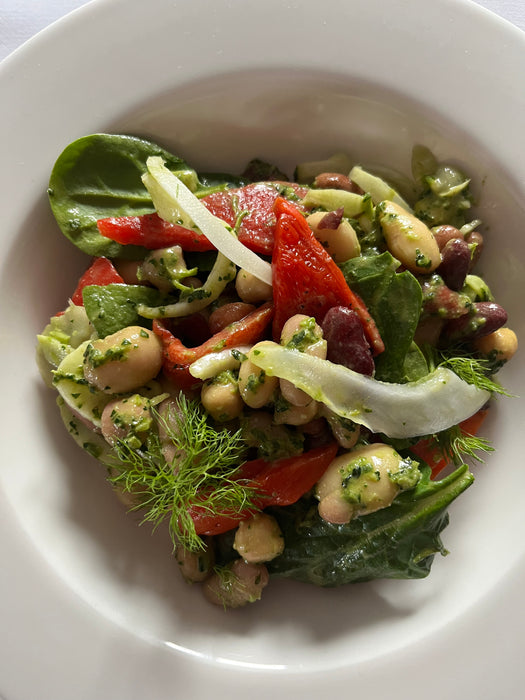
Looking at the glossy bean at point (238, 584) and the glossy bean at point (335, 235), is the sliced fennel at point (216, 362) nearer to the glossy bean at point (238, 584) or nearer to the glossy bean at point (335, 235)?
the glossy bean at point (335, 235)

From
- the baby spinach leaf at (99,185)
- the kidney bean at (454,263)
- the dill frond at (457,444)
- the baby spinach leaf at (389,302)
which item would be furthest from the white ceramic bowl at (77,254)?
the baby spinach leaf at (389,302)

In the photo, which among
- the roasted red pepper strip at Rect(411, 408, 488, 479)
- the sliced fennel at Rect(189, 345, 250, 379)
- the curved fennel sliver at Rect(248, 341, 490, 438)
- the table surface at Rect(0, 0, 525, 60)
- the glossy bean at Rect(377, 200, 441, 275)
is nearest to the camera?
the curved fennel sliver at Rect(248, 341, 490, 438)

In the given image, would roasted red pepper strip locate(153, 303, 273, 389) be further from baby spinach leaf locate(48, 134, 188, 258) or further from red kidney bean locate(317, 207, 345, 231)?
baby spinach leaf locate(48, 134, 188, 258)

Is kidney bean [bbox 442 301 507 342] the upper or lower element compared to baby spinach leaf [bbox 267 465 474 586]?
upper

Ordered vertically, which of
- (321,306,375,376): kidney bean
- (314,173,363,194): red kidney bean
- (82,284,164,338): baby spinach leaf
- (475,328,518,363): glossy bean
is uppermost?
(314,173,363,194): red kidney bean

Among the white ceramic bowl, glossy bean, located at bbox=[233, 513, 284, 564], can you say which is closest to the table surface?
the white ceramic bowl

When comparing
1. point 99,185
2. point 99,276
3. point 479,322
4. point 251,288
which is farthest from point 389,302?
point 99,185
